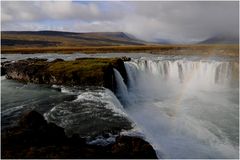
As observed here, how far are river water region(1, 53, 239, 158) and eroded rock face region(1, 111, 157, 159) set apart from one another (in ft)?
7.93

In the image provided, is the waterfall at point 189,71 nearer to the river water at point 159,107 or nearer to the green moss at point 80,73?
the river water at point 159,107

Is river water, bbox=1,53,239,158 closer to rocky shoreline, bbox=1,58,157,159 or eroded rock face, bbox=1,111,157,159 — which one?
rocky shoreline, bbox=1,58,157,159

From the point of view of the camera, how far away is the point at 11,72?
3709 cm

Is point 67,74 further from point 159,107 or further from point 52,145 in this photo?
point 52,145

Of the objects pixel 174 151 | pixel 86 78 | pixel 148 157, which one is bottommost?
pixel 174 151

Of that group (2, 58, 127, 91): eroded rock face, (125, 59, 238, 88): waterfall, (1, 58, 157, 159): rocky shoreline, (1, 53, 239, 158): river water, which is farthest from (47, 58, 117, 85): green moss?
(1, 58, 157, 159): rocky shoreline

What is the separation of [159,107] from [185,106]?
3003 mm

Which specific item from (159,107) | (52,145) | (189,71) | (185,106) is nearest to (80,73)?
(159,107)

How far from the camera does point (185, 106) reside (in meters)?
30.9

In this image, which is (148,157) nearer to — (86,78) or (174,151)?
(174,151)

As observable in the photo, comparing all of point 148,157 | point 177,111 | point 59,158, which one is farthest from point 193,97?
point 59,158

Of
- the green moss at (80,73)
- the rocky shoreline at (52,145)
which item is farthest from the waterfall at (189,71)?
the rocky shoreline at (52,145)

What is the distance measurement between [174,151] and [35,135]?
837cm

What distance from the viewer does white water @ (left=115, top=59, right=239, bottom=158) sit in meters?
19.2
